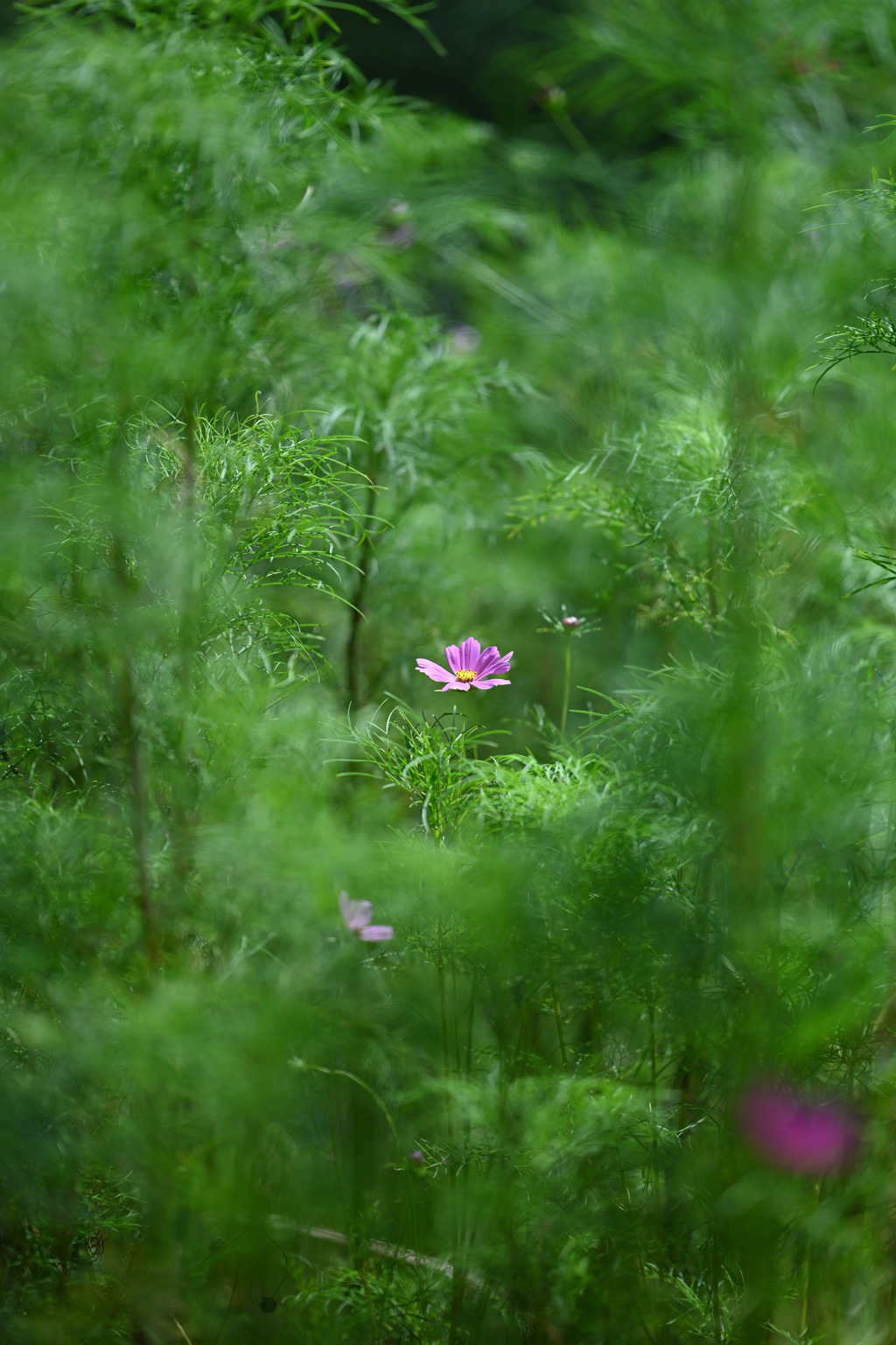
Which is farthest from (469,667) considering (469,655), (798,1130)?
(798,1130)

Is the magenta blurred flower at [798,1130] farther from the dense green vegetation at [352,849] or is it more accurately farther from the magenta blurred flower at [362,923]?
the magenta blurred flower at [362,923]

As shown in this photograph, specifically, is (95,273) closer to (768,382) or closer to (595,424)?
(768,382)

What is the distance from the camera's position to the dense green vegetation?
2.11 ft

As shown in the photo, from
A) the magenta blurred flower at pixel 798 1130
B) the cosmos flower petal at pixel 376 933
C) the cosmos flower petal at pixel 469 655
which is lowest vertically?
the magenta blurred flower at pixel 798 1130

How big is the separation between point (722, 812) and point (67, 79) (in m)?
0.76

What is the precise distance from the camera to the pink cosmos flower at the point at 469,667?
745 millimetres

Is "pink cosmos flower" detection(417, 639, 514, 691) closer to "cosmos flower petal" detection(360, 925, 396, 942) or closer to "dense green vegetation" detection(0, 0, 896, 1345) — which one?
"dense green vegetation" detection(0, 0, 896, 1345)

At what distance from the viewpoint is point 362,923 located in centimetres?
75

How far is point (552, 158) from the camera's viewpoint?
169 cm

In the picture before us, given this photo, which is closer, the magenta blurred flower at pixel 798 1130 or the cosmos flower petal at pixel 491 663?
the magenta blurred flower at pixel 798 1130

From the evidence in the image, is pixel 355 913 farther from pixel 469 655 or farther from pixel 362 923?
pixel 469 655

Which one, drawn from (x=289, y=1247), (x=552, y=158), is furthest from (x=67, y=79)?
(x=552, y=158)

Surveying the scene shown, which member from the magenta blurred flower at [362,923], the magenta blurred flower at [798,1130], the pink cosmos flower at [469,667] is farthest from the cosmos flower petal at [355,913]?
the magenta blurred flower at [798,1130]

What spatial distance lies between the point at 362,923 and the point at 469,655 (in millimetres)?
231
